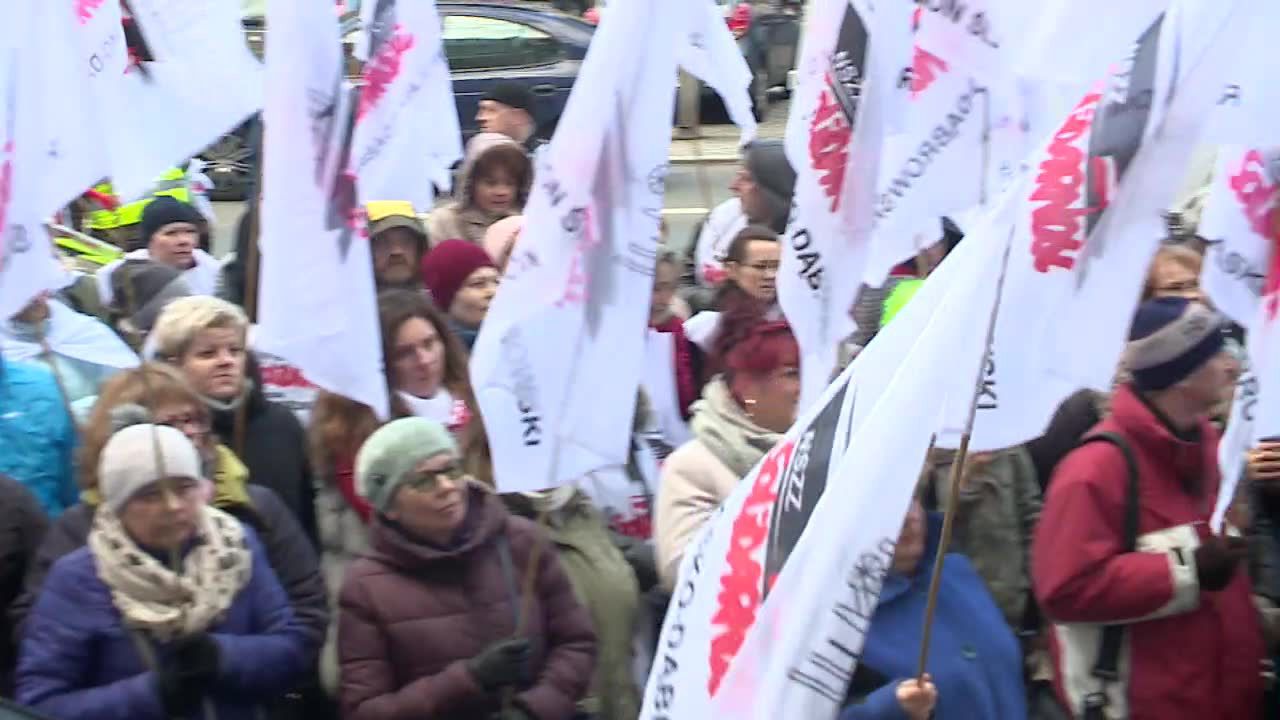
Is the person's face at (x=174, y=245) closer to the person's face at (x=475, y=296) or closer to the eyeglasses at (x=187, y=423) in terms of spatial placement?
the person's face at (x=475, y=296)

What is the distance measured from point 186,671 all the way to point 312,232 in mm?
1133

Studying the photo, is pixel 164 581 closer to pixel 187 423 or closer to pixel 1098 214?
pixel 187 423

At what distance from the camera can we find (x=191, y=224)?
714cm

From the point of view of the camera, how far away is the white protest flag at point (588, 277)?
13.9ft

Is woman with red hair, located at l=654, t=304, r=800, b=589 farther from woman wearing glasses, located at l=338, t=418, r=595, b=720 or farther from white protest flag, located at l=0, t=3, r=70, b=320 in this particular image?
white protest flag, located at l=0, t=3, r=70, b=320

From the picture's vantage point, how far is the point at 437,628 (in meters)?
4.27

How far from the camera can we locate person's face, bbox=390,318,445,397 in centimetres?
507

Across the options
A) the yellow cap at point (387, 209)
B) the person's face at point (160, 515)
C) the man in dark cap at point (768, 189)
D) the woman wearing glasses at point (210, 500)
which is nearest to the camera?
the person's face at point (160, 515)

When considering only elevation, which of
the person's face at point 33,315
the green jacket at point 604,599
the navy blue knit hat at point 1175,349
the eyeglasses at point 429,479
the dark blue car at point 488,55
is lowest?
the dark blue car at point 488,55

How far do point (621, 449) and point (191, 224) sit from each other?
328 centimetres

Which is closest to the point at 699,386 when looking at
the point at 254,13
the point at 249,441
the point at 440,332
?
the point at 440,332

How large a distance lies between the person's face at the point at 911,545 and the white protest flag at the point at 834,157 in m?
0.79

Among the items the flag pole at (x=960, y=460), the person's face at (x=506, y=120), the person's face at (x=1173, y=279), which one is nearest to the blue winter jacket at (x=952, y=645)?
the flag pole at (x=960, y=460)

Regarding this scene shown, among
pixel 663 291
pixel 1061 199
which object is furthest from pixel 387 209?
pixel 1061 199
